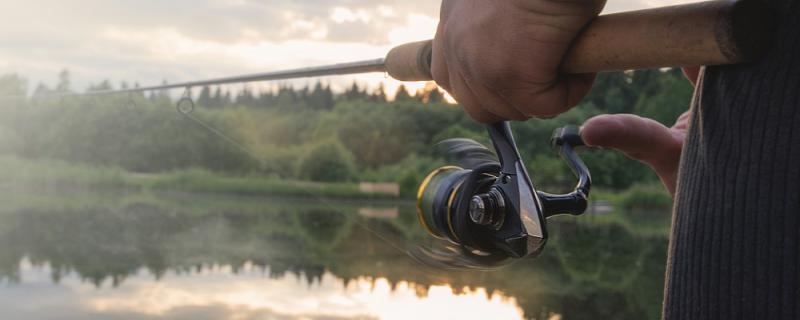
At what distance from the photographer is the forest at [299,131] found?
168 cm

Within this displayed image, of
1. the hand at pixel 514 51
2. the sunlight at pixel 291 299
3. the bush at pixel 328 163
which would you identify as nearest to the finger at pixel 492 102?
the hand at pixel 514 51

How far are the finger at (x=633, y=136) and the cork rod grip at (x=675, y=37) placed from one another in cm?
19

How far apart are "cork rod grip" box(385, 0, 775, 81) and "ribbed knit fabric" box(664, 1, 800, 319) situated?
0.05 ft

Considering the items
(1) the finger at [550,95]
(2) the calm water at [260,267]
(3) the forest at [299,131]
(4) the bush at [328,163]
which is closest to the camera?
(1) the finger at [550,95]

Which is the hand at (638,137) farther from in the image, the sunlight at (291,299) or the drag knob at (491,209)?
the sunlight at (291,299)

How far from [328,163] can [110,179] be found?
293 centimetres

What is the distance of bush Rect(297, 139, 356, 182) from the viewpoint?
Result: 9.65 ft

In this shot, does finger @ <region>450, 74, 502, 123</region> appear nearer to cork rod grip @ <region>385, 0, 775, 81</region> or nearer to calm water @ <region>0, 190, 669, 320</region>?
cork rod grip @ <region>385, 0, 775, 81</region>

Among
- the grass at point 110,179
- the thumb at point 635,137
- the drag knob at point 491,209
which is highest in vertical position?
the thumb at point 635,137

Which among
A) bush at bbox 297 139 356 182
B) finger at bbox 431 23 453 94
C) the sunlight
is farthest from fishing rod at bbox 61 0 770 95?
the sunlight

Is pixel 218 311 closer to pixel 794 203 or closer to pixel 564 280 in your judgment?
pixel 564 280

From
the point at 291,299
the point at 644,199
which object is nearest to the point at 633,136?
the point at 644,199

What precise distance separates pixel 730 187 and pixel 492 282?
11.5 feet

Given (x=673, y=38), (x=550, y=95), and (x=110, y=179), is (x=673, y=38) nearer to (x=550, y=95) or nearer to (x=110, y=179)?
(x=550, y=95)
